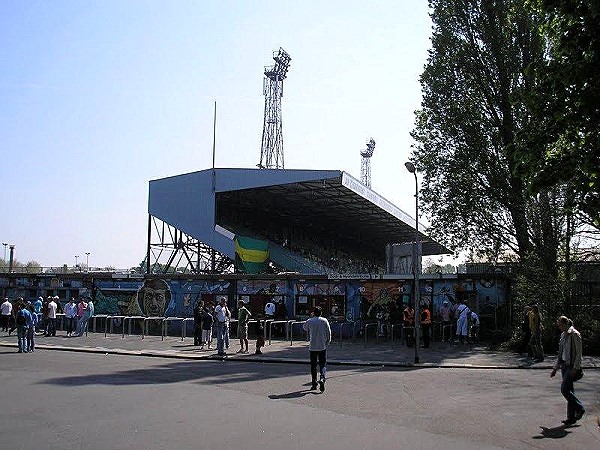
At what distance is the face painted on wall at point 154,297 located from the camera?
109 ft

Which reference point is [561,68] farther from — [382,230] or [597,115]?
[382,230]

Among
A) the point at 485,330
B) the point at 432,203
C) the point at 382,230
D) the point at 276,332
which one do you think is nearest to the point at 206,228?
the point at 276,332

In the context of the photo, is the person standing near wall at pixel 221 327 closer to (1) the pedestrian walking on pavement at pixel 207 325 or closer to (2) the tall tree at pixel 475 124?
(1) the pedestrian walking on pavement at pixel 207 325

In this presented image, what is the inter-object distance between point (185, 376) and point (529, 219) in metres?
17.6

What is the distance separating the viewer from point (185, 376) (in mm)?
16344

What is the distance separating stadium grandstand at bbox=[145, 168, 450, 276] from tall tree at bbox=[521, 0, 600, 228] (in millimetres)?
19301

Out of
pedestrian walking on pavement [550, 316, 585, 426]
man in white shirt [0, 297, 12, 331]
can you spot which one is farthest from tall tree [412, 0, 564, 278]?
man in white shirt [0, 297, 12, 331]

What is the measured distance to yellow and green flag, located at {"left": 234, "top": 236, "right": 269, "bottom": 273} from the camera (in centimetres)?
4106

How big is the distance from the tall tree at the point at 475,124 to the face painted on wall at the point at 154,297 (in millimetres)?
13953

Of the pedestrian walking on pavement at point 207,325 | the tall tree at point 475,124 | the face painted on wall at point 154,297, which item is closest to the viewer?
the pedestrian walking on pavement at point 207,325

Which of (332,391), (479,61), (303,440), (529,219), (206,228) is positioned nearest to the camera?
(303,440)

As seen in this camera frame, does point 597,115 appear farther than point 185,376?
No

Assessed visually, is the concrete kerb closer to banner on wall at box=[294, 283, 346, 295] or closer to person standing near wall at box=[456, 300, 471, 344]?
person standing near wall at box=[456, 300, 471, 344]

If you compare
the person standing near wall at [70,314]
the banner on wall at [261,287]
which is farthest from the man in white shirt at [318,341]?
the person standing near wall at [70,314]
